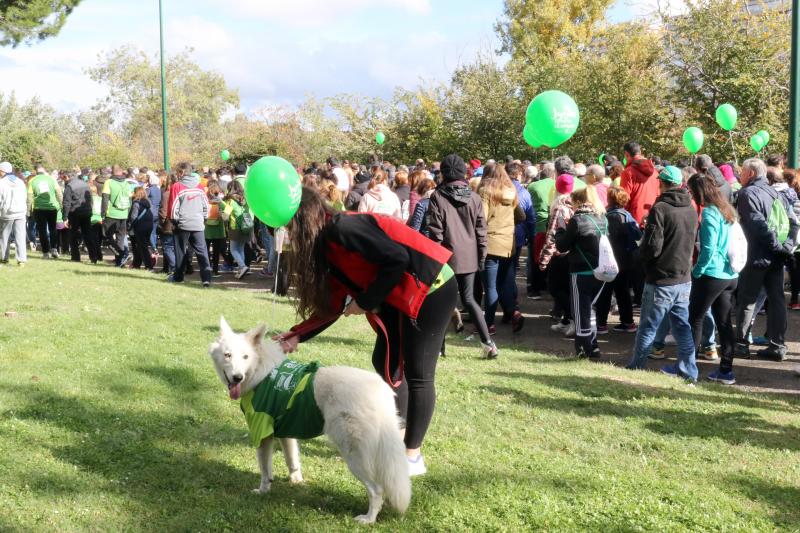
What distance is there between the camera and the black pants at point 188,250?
13188 millimetres

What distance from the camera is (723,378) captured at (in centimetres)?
755

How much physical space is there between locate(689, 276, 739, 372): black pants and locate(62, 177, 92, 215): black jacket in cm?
1299

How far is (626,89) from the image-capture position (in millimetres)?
21406

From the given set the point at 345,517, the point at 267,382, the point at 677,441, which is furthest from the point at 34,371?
the point at 677,441

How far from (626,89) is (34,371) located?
18745 millimetres

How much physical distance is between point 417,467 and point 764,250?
5.41 metres

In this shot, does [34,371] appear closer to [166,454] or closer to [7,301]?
[166,454]

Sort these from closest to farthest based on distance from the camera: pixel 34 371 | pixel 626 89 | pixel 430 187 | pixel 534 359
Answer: pixel 34 371, pixel 534 359, pixel 430 187, pixel 626 89

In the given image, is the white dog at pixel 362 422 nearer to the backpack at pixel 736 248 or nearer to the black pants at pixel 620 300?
the backpack at pixel 736 248

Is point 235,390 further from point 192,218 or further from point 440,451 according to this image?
point 192,218

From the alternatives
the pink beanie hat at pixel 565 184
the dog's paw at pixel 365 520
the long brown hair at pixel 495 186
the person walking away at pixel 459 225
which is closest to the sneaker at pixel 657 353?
the person walking away at pixel 459 225

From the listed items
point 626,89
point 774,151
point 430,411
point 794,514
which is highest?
point 626,89

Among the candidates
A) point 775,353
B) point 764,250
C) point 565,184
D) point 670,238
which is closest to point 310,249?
point 670,238

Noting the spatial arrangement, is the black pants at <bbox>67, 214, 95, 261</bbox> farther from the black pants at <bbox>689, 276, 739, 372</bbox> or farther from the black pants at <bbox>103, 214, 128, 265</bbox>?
the black pants at <bbox>689, 276, 739, 372</bbox>
